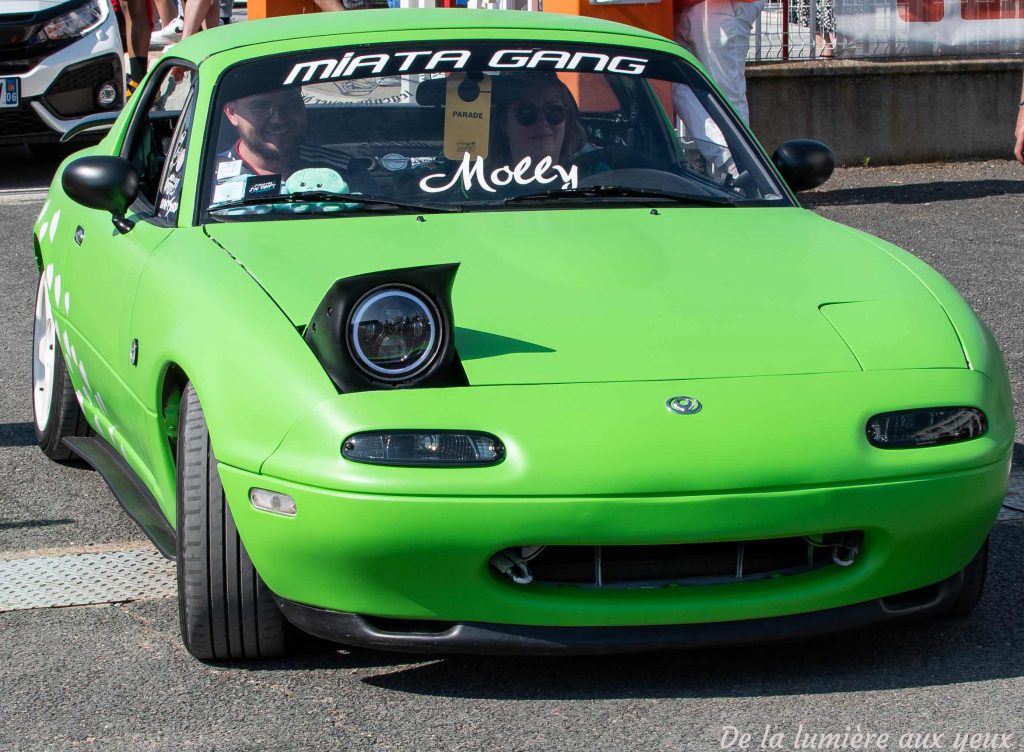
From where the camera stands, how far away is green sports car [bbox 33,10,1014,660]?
3016 mm

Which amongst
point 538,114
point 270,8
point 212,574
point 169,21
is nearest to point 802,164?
point 538,114

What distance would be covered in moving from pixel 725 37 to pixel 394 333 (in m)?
7.28

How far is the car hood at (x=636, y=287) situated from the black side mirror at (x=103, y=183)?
380 millimetres

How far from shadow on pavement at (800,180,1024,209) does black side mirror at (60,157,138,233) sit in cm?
679

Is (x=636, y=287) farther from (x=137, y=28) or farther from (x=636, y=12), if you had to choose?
(x=137, y=28)

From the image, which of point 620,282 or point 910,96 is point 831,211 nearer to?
point 910,96

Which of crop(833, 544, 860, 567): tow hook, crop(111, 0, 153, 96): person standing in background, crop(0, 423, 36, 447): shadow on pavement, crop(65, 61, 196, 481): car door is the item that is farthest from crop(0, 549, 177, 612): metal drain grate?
crop(111, 0, 153, 96): person standing in background

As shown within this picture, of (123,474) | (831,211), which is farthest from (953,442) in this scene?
(831,211)

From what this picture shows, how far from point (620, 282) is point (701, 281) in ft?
0.65

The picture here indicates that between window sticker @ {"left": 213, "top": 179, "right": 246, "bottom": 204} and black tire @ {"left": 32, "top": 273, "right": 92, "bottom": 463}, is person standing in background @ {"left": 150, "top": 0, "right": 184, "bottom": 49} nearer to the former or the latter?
black tire @ {"left": 32, "top": 273, "right": 92, "bottom": 463}

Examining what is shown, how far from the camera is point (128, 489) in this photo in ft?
14.3

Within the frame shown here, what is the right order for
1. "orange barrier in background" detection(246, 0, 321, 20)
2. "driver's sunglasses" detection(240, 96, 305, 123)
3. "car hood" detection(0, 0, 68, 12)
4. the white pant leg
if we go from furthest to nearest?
1. "orange barrier in background" detection(246, 0, 321, 20)
2. "car hood" detection(0, 0, 68, 12)
3. the white pant leg
4. "driver's sunglasses" detection(240, 96, 305, 123)

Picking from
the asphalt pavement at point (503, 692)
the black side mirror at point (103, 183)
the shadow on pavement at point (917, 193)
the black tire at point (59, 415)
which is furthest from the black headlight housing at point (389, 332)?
the shadow on pavement at point (917, 193)

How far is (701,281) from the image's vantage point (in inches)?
144
